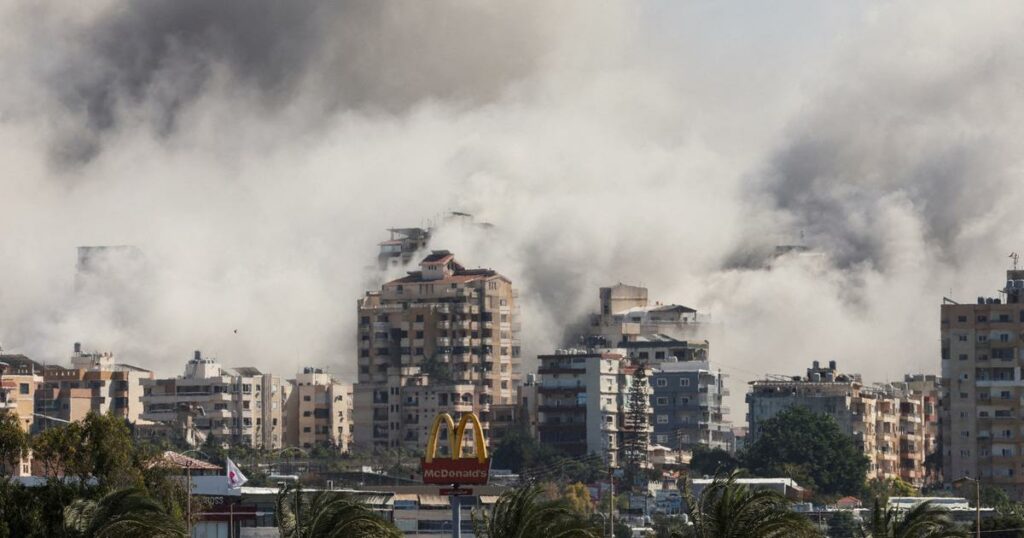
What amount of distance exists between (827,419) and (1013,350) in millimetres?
9205

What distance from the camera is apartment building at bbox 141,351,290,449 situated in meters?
143

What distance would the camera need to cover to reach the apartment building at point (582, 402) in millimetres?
136625

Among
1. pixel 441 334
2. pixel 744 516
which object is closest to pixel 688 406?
pixel 441 334

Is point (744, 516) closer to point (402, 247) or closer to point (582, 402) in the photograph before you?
point (582, 402)

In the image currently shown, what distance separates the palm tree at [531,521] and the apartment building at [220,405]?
304 ft

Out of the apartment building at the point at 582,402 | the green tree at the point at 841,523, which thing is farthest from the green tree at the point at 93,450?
the apartment building at the point at 582,402

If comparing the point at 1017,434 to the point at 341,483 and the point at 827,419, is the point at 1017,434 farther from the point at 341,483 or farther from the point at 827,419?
the point at 341,483

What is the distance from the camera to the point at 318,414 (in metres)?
149

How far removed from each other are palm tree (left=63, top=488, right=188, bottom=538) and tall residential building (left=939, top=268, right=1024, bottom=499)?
71.7 meters

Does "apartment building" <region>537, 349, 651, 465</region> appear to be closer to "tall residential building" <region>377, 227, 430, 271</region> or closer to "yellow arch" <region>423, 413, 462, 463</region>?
Result: "tall residential building" <region>377, 227, 430, 271</region>

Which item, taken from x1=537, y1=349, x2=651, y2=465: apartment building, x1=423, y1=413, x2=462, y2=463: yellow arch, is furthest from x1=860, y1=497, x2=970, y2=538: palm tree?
x1=537, y1=349, x2=651, y2=465: apartment building

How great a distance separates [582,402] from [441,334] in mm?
16979

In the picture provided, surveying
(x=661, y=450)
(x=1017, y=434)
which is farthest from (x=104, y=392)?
(x=1017, y=434)

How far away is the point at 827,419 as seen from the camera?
12412cm
